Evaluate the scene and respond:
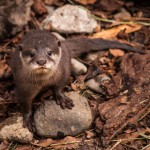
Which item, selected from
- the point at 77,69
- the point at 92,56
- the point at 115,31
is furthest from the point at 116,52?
the point at 77,69

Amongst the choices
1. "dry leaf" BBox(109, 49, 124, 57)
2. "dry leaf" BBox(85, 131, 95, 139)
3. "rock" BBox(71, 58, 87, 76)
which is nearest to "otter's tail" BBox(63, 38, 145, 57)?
"dry leaf" BBox(109, 49, 124, 57)

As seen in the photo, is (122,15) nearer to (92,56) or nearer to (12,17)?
(92,56)

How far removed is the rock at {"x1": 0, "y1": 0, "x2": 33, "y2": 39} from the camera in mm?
4203

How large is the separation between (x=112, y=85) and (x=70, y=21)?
1002mm

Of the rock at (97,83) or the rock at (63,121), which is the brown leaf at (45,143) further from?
the rock at (97,83)

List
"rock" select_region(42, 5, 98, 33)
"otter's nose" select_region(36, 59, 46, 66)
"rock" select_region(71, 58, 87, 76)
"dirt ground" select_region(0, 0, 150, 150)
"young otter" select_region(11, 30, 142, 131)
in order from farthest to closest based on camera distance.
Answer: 1. "rock" select_region(42, 5, 98, 33)
2. "rock" select_region(71, 58, 87, 76)
3. "dirt ground" select_region(0, 0, 150, 150)
4. "young otter" select_region(11, 30, 142, 131)
5. "otter's nose" select_region(36, 59, 46, 66)

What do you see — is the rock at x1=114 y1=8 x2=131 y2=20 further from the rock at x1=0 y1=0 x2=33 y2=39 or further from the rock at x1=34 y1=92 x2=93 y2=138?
the rock at x1=34 y1=92 x2=93 y2=138

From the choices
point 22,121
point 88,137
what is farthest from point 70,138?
point 22,121

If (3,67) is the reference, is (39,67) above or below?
above

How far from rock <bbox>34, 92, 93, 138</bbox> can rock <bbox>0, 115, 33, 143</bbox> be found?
116 millimetres

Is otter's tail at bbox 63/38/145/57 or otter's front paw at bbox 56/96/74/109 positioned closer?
otter's front paw at bbox 56/96/74/109

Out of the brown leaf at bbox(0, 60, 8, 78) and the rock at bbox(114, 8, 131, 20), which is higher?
the rock at bbox(114, 8, 131, 20)

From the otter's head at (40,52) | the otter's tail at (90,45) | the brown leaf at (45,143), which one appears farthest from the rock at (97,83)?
the brown leaf at (45,143)

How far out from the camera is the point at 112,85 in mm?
3707
